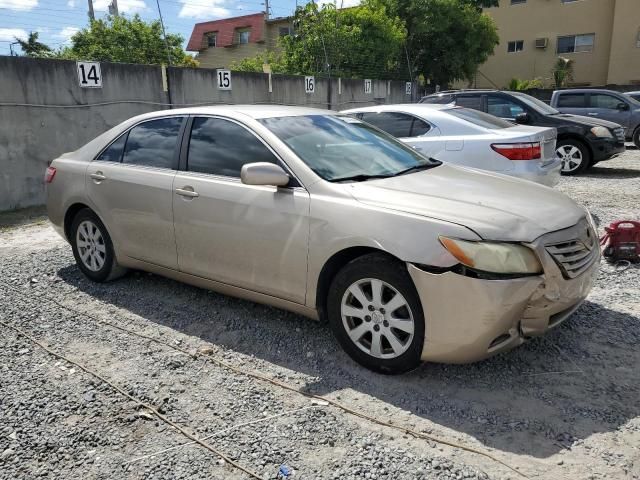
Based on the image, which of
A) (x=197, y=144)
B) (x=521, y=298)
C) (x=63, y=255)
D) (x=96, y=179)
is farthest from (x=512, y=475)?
(x=63, y=255)

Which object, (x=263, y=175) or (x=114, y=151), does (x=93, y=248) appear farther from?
(x=263, y=175)

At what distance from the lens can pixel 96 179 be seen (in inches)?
189

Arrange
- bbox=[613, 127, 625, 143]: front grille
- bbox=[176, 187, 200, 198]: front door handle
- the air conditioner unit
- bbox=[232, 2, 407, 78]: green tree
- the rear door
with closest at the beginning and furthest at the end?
bbox=[176, 187, 200, 198]: front door handle < the rear door < bbox=[613, 127, 625, 143]: front grille < bbox=[232, 2, 407, 78]: green tree < the air conditioner unit

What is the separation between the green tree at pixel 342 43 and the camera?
21328mm

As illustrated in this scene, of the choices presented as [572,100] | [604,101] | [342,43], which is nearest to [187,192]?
[572,100]

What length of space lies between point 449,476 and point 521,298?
3.27 ft

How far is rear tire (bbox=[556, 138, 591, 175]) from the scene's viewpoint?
10.4 meters

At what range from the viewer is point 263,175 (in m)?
3.52

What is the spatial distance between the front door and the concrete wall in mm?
6016

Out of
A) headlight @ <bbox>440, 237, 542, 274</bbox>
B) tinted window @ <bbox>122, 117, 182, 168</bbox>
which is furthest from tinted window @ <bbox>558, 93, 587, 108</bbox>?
headlight @ <bbox>440, 237, 542, 274</bbox>

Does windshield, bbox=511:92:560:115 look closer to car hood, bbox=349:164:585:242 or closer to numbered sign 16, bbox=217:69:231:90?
numbered sign 16, bbox=217:69:231:90

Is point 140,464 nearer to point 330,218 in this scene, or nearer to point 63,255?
point 330,218

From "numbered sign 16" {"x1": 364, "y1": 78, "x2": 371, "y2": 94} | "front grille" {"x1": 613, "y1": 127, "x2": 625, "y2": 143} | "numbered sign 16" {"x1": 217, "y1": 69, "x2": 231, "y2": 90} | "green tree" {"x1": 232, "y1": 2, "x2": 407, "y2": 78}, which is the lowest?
"front grille" {"x1": 613, "y1": 127, "x2": 625, "y2": 143}

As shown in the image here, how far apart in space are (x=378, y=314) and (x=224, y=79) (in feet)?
32.6
